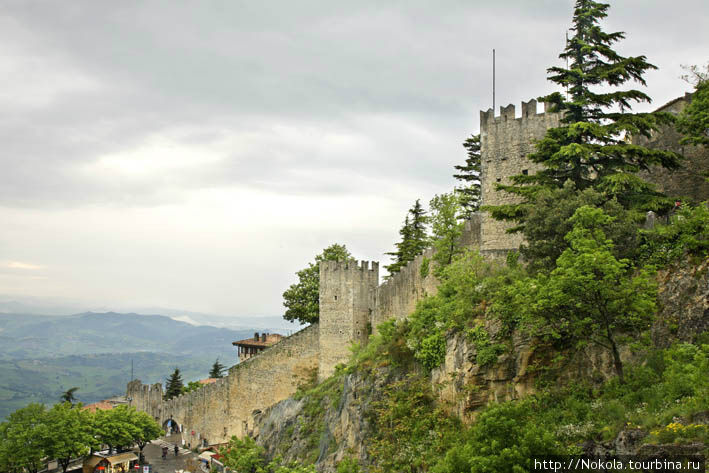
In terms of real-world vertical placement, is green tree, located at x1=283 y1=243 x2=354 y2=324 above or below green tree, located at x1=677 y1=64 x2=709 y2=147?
below

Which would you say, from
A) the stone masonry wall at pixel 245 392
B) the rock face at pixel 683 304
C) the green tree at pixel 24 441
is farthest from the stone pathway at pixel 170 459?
the rock face at pixel 683 304

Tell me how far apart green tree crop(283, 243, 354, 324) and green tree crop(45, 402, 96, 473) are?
1755 cm

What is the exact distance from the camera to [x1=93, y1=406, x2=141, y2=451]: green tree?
1713 inches

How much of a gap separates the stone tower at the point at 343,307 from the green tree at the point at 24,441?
1917 centimetres

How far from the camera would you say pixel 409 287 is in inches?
1357

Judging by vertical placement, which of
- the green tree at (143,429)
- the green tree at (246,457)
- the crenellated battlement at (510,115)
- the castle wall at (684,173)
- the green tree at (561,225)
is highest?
the crenellated battlement at (510,115)

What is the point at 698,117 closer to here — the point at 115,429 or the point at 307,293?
the point at 307,293

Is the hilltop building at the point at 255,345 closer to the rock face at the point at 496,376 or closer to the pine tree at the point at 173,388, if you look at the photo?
the pine tree at the point at 173,388

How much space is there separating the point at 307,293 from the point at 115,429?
59.7 ft

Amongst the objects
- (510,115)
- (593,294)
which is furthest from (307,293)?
(593,294)

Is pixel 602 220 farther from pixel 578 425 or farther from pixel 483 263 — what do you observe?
pixel 483 263

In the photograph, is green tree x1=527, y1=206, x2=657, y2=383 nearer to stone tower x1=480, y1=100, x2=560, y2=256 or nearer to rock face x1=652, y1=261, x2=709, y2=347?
rock face x1=652, y1=261, x2=709, y2=347

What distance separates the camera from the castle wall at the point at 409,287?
30.7 m

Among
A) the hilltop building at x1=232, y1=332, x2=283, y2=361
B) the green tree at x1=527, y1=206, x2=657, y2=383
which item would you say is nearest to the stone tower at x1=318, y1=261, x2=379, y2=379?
the green tree at x1=527, y1=206, x2=657, y2=383
